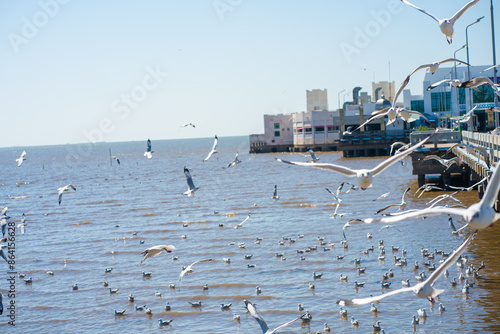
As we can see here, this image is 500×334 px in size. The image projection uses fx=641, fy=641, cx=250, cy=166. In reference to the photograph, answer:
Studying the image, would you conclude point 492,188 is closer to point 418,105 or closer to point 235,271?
point 235,271

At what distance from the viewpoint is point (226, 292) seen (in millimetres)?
18500

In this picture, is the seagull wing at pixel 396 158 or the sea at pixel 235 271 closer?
the seagull wing at pixel 396 158

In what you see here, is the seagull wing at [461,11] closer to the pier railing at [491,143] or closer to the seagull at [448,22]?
the seagull at [448,22]

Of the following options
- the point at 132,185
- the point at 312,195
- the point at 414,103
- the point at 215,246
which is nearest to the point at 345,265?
the point at 215,246

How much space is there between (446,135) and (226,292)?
82.9ft

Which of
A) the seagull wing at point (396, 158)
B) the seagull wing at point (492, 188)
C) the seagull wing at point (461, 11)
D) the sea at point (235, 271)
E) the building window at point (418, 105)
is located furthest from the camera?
the building window at point (418, 105)

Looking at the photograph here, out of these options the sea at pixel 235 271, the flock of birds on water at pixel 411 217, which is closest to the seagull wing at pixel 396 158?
the flock of birds on water at pixel 411 217

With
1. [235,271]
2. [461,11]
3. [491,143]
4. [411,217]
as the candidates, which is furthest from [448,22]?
[491,143]

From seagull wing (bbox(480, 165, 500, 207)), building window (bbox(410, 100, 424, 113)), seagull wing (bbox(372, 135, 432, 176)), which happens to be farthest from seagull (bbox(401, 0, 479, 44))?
building window (bbox(410, 100, 424, 113))

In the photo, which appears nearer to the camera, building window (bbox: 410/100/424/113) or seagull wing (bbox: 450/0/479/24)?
seagull wing (bbox: 450/0/479/24)

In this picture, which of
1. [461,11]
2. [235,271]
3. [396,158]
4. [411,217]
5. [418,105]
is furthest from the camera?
[418,105]

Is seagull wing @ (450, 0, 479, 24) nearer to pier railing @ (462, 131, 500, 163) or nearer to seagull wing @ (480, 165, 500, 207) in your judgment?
seagull wing @ (480, 165, 500, 207)

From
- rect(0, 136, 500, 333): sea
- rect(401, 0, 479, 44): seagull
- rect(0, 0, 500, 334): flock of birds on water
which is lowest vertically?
rect(0, 136, 500, 333): sea

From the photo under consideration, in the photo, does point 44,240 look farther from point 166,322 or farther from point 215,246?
point 166,322
